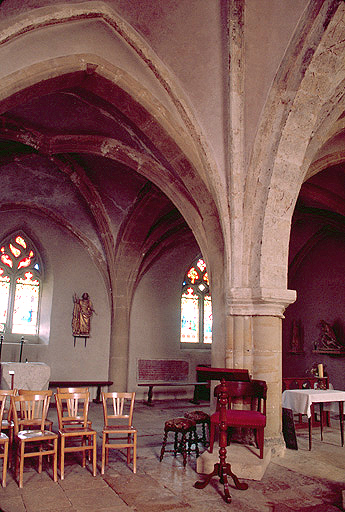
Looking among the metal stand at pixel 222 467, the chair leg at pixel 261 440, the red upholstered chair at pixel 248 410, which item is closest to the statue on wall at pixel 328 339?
the red upholstered chair at pixel 248 410

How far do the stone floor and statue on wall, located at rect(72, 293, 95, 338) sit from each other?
5954mm

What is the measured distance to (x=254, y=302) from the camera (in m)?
5.98

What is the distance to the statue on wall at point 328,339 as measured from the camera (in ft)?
38.2

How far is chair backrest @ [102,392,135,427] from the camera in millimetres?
4957

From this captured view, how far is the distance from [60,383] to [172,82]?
7.02 meters

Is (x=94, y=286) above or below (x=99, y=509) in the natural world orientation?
above

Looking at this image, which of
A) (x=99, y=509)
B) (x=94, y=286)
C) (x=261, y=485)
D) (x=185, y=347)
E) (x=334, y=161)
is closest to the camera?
(x=99, y=509)

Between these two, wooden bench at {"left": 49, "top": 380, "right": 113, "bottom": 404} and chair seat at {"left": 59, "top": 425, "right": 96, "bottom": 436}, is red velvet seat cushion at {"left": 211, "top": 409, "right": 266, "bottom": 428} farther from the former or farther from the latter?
wooden bench at {"left": 49, "top": 380, "right": 113, "bottom": 404}

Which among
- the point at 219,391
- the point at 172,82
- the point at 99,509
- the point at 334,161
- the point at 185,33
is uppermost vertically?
the point at 185,33

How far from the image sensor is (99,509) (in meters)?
3.66

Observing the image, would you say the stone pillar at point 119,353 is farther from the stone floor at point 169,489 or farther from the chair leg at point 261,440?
the chair leg at point 261,440

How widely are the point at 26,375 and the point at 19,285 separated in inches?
188

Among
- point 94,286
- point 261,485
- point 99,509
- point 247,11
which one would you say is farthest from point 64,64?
point 94,286

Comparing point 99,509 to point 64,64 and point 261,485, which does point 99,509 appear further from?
point 64,64
